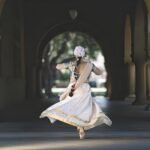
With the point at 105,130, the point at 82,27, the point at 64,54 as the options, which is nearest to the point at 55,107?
the point at 105,130

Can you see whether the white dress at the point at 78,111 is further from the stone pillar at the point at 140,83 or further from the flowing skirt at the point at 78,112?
the stone pillar at the point at 140,83

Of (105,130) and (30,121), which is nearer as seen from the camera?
(105,130)

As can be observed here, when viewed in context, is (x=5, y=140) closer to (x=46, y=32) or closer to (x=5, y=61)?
(x=5, y=61)

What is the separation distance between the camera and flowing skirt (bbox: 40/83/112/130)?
12.8 meters

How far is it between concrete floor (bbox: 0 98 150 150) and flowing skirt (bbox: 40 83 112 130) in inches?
17.5

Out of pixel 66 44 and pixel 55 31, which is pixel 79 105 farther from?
pixel 66 44

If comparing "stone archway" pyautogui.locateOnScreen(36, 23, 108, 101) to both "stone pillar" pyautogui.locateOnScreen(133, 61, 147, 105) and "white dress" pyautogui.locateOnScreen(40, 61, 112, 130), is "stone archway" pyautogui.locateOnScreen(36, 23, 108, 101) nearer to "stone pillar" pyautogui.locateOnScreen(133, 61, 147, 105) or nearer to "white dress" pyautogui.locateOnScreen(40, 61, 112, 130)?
"stone pillar" pyautogui.locateOnScreen(133, 61, 147, 105)

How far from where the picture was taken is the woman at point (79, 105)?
12.8 meters

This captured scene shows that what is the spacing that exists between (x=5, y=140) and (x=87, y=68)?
245 cm

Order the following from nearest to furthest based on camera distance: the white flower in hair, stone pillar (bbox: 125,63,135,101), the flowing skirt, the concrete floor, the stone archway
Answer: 1. the concrete floor
2. the flowing skirt
3. the white flower in hair
4. stone pillar (bbox: 125,63,135,101)
5. the stone archway

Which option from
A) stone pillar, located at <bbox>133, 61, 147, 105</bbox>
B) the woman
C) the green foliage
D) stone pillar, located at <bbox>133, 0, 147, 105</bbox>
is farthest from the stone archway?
the woman

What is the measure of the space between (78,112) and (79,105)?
0.51 ft

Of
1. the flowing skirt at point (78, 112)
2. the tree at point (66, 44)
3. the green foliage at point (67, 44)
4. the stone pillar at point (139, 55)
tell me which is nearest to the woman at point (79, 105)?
the flowing skirt at point (78, 112)

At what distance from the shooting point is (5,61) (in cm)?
2664
